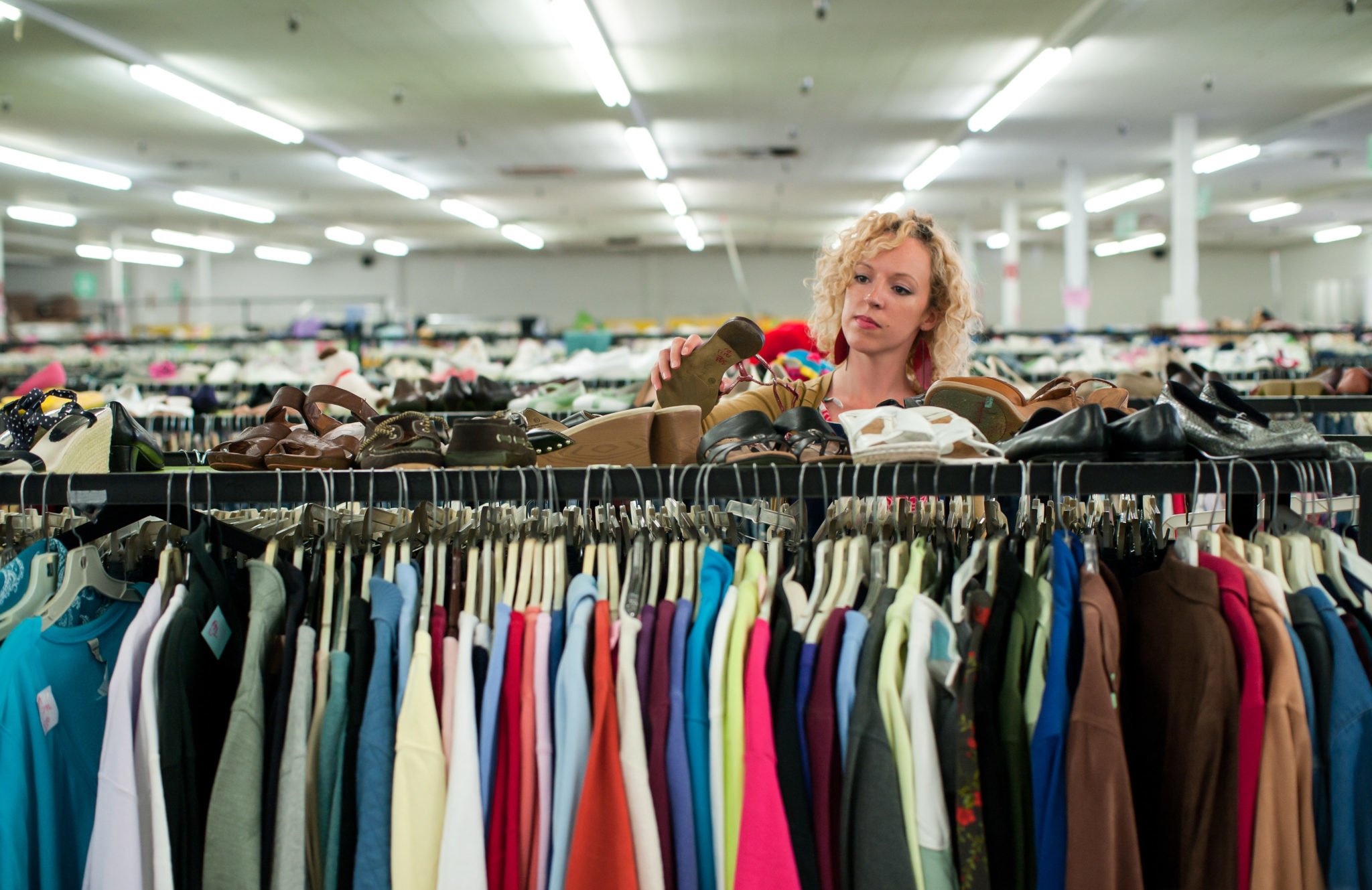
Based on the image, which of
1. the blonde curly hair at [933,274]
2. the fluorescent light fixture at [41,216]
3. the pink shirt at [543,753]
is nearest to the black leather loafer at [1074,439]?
→ the pink shirt at [543,753]

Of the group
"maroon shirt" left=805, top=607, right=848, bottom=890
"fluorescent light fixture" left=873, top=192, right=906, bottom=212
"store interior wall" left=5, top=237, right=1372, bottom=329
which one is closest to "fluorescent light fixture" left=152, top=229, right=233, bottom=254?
"store interior wall" left=5, top=237, right=1372, bottom=329

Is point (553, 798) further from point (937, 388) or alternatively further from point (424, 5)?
point (424, 5)

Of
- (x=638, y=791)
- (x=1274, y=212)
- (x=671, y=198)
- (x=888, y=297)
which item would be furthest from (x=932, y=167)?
(x=638, y=791)

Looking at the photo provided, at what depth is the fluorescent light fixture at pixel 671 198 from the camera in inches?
600

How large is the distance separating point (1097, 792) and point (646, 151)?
11606mm

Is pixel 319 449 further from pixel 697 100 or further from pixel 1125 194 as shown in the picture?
pixel 1125 194

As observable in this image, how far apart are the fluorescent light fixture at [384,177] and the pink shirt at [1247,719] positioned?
503 inches

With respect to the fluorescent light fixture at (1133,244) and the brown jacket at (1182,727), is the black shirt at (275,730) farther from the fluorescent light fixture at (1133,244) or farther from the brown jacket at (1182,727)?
the fluorescent light fixture at (1133,244)

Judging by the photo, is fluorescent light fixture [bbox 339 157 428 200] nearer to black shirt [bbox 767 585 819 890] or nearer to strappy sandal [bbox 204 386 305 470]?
strappy sandal [bbox 204 386 305 470]

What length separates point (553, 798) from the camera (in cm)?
143

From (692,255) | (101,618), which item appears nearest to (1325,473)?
(101,618)

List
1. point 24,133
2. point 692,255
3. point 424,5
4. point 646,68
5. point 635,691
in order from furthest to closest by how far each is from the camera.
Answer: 1. point 692,255
2. point 24,133
3. point 646,68
4. point 424,5
5. point 635,691

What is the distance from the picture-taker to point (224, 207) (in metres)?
16.4

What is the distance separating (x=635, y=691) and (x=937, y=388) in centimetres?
90
